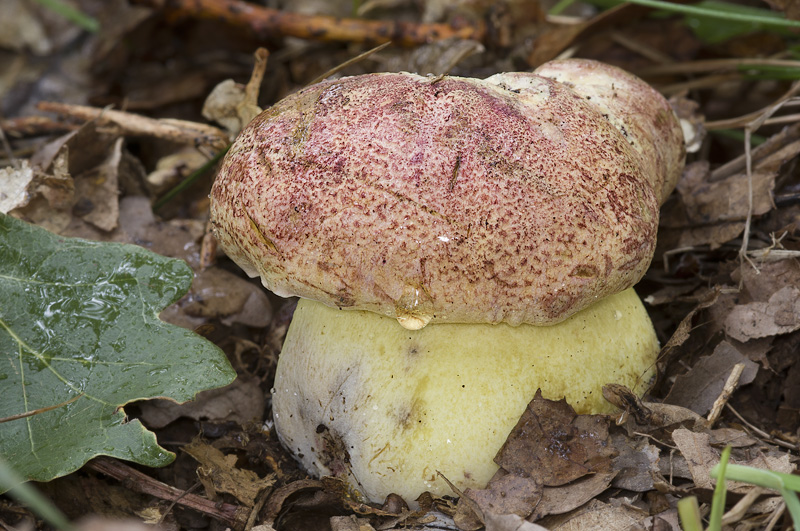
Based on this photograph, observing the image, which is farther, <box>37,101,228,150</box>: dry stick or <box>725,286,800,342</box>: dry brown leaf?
<box>37,101,228,150</box>: dry stick

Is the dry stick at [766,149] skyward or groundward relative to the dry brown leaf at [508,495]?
skyward

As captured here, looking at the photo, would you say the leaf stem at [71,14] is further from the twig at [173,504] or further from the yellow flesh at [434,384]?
the twig at [173,504]

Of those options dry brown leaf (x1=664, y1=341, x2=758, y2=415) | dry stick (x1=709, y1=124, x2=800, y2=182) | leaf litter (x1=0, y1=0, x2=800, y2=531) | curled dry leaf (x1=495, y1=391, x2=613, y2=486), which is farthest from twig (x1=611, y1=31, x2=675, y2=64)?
curled dry leaf (x1=495, y1=391, x2=613, y2=486)

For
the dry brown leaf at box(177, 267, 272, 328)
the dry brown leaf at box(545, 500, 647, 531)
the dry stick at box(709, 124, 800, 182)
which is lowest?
the dry brown leaf at box(177, 267, 272, 328)

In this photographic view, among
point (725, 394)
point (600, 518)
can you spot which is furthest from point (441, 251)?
point (725, 394)

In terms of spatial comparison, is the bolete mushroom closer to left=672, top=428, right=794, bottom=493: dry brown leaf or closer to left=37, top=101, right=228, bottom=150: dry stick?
left=672, top=428, right=794, bottom=493: dry brown leaf

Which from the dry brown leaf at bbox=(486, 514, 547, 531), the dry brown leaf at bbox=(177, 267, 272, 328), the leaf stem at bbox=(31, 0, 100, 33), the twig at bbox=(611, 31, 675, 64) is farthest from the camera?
the twig at bbox=(611, 31, 675, 64)

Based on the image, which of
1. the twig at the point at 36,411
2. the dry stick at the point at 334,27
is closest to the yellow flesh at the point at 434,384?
the twig at the point at 36,411

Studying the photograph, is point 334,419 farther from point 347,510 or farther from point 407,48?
point 407,48

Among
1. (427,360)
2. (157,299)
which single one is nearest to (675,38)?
(427,360)
